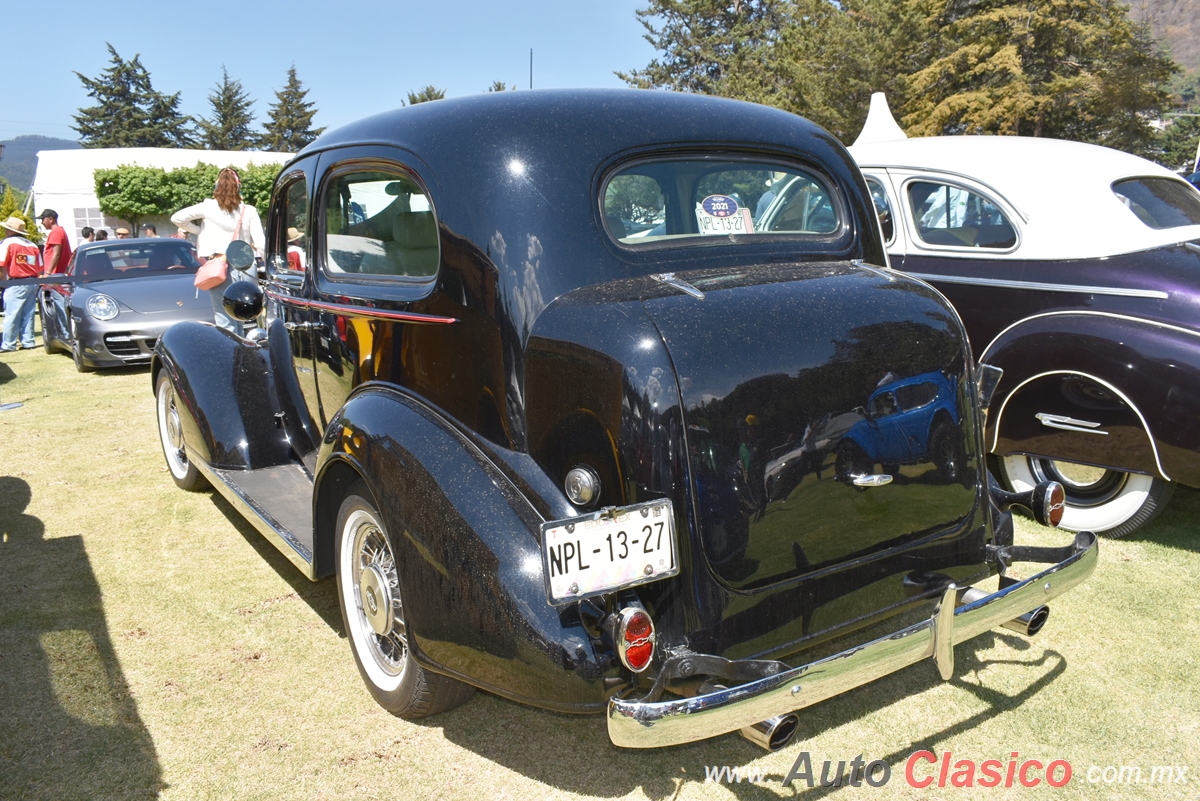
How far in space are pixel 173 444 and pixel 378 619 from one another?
3075mm

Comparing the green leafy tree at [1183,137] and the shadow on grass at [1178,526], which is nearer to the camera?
the shadow on grass at [1178,526]

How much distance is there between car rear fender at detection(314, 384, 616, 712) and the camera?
2.15 m

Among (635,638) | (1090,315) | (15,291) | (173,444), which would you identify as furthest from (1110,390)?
(15,291)

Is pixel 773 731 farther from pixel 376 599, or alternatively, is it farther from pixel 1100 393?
pixel 1100 393

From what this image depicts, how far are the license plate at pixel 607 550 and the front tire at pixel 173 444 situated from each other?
12.0 feet

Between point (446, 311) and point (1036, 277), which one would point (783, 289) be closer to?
point (446, 311)

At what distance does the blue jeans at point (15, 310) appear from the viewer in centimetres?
1108

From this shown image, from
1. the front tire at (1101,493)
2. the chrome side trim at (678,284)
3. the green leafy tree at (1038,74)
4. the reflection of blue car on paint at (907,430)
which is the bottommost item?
the front tire at (1101,493)

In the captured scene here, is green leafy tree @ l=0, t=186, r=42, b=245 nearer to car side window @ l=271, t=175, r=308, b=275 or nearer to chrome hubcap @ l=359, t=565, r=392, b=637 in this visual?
car side window @ l=271, t=175, r=308, b=275

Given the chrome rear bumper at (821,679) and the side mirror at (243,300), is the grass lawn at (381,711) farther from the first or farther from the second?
the side mirror at (243,300)

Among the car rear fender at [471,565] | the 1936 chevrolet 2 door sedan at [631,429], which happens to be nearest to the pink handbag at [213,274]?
the 1936 chevrolet 2 door sedan at [631,429]

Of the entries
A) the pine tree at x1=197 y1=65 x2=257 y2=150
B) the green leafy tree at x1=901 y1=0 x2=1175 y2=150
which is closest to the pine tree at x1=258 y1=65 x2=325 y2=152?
the pine tree at x1=197 y1=65 x2=257 y2=150

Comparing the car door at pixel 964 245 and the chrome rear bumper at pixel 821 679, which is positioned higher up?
the car door at pixel 964 245

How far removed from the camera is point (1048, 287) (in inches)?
175
